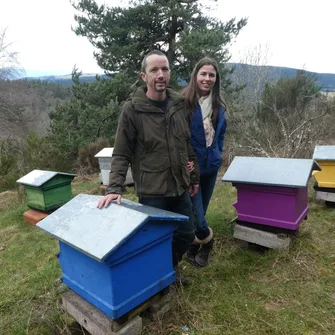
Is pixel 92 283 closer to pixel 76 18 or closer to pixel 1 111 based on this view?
pixel 76 18

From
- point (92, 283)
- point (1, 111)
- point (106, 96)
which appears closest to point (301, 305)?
point (92, 283)

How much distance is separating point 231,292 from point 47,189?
3174 mm

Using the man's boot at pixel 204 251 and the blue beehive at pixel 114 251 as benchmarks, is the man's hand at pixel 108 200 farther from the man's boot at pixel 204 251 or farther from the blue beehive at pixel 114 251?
the man's boot at pixel 204 251

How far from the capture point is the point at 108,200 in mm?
1923

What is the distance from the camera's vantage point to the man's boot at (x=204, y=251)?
283 centimetres

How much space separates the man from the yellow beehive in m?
2.49

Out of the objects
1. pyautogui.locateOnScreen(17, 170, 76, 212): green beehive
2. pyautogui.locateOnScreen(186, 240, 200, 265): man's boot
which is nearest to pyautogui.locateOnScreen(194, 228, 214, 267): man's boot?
pyautogui.locateOnScreen(186, 240, 200, 265): man's boot

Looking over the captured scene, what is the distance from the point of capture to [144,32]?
11.0 metres

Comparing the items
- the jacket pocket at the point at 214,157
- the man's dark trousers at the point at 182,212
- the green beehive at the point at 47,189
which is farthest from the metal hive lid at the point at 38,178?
the jacket pocket at the point at 214,157

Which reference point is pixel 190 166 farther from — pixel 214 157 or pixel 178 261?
pixel 178 261

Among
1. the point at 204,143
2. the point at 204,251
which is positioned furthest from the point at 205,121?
the point at 204,251

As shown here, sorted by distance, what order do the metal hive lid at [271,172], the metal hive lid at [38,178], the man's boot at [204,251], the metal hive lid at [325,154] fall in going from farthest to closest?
the metal hive lid at [38,178]
the metal hive lid at [325,154]
the man's boot at [204,251]
the metal hive lid at [271,172]

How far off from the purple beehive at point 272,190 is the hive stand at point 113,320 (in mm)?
1170

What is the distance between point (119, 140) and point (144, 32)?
10.2 m
